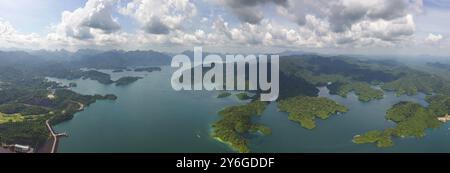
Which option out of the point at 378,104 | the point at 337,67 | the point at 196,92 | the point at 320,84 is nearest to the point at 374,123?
the point at 378,104

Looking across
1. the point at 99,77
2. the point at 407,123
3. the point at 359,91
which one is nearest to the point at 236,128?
the point at 407,123

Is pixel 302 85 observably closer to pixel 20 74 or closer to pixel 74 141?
pixel 74 141

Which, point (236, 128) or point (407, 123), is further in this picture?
point (407, 123)

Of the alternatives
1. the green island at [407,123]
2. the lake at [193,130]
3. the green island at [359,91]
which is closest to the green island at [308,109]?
the lake at [193,130]

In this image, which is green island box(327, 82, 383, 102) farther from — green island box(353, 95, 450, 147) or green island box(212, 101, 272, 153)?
green island box(212, 101, 272, 153)

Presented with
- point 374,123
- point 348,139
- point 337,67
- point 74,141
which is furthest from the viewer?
point 337,67

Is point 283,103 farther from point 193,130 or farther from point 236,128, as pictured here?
point 193,130
